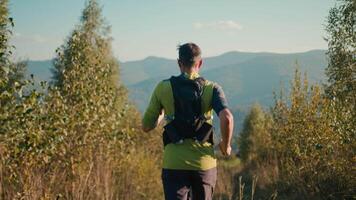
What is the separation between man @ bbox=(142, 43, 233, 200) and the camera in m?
4.98

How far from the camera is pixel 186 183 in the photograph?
504 cm

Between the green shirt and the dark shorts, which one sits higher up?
the green shirt

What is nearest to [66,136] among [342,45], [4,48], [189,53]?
[4,48]

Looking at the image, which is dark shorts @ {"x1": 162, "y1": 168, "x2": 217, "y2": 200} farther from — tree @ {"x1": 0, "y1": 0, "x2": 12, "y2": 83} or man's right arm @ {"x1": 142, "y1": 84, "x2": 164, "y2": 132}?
tree @ {"x1": 0, "y1": 0, "x2": 12, "y2": 83}

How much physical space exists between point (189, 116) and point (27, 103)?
133 inches

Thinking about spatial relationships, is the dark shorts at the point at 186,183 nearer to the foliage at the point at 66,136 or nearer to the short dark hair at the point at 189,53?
the short dark hair at the point at 189,53

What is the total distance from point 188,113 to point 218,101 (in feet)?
1.06

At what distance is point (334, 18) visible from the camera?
23688mm

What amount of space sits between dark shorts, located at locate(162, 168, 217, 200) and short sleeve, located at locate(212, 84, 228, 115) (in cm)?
65

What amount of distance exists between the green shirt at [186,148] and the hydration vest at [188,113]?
0.05m

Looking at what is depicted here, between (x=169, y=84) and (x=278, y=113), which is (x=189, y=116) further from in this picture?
(x=278, y=113)

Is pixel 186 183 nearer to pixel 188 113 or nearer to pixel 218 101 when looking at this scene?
pixel 188 113

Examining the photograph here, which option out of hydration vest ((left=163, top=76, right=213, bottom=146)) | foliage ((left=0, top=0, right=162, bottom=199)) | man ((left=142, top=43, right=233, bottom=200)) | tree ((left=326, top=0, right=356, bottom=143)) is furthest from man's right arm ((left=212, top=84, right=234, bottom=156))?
tree ((left=326, top=0, right=356, bottom=143))

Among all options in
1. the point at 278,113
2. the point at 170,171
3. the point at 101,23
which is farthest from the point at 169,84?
the point at 101,23
